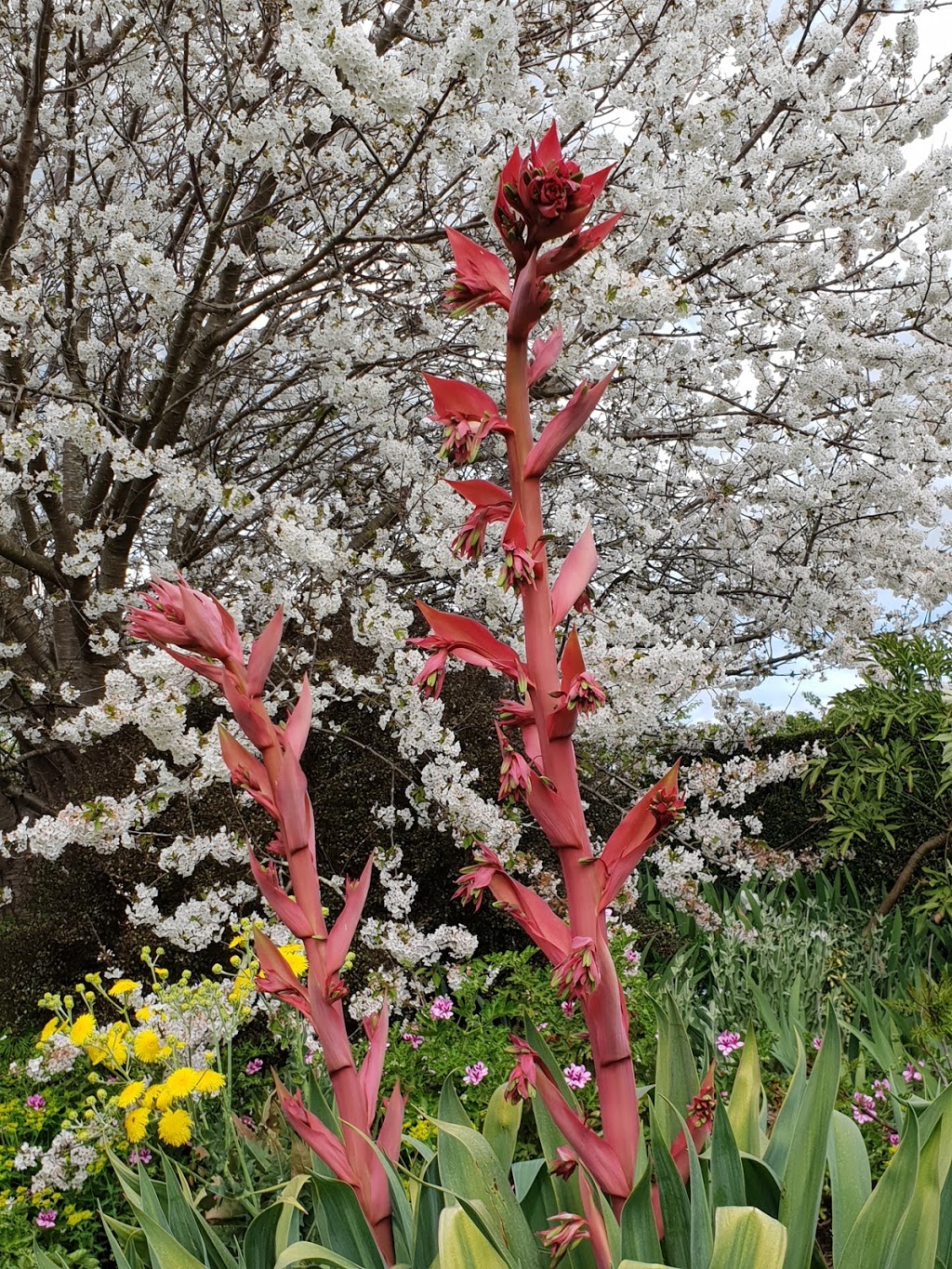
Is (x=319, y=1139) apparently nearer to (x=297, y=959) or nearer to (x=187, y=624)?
(x=187, y=624)

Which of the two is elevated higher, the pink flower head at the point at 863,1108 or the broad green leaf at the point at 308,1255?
the broad green leaf at the point at 308,1255

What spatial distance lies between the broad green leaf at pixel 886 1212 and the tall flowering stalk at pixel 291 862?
1.97 feet

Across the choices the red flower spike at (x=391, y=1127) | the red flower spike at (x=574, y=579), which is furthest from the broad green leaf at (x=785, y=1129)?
the red flower spike at (x=574, y=579)

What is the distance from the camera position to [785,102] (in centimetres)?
555

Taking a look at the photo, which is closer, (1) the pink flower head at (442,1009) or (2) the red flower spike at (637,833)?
(2) the red flower spike at (637,833)

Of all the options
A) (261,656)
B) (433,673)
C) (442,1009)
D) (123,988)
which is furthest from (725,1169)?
(442,1009)

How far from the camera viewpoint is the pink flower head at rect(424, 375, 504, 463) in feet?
3.80

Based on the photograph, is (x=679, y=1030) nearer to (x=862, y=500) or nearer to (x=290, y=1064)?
(x=290, y=1064)

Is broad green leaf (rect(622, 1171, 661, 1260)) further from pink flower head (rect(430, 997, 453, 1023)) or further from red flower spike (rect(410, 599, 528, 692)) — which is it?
pink flower head (rect(430, 997, 453, 1023))

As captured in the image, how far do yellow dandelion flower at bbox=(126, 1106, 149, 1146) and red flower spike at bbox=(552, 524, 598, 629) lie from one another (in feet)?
7.58

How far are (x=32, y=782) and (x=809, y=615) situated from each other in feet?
18.0

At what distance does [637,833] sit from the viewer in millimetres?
1141

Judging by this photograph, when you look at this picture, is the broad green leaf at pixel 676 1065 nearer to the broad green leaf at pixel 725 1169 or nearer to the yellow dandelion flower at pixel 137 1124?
the broad green leaf at pixel 725 1169

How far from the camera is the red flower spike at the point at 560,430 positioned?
1.14 meters
